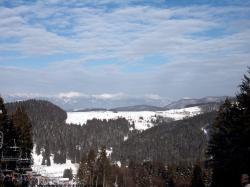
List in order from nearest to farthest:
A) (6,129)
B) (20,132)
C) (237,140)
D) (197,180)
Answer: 1. (237,140)
2. (6,129)
3. (20,132)
4. (197,180)

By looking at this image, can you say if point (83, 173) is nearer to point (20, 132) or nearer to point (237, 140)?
point (20, 132)

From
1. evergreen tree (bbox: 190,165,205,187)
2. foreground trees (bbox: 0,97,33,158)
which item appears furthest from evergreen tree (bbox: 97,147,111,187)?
foreground trees (bbox: 0,97,33,158)

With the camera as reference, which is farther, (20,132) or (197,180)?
(197,180)

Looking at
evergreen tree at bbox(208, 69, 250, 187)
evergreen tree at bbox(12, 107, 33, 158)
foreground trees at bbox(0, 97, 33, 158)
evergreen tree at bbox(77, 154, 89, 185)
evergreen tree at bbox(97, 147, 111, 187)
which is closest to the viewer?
evergreen tree at bbox(208, 69, 250, 187)

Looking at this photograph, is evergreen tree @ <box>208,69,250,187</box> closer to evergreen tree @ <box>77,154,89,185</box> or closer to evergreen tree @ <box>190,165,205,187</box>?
evergreen tree @ <box>190,165,205,187</box>

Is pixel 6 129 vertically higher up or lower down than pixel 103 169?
higher up

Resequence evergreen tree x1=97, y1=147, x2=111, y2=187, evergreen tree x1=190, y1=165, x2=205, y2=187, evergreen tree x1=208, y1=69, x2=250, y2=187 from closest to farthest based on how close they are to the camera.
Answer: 1. evergreen tree x1=208, y1=69, x2=250, y2=187
2. evergreen tree x1=190, y1=165, x2=205, y2=187
3. evergreen tree x1=97, y1=147, x2=111, y2=187

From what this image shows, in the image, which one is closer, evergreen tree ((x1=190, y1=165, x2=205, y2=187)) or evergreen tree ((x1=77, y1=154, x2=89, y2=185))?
evergreen tree ((x1=190, y1=165, x2=205, y2=187))

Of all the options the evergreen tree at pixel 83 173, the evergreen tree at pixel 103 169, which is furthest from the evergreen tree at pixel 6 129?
the evergreen tree at pixel 83 173

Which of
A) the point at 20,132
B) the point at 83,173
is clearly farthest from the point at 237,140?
the point at 83,173

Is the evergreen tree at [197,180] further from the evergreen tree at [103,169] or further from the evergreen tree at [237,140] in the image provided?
the evergreen tree at [237,140]

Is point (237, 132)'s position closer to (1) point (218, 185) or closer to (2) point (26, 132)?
(1) point (218, 185)

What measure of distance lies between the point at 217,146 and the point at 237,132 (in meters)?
14.6

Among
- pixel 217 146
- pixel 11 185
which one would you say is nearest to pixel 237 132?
pixel 217 146
